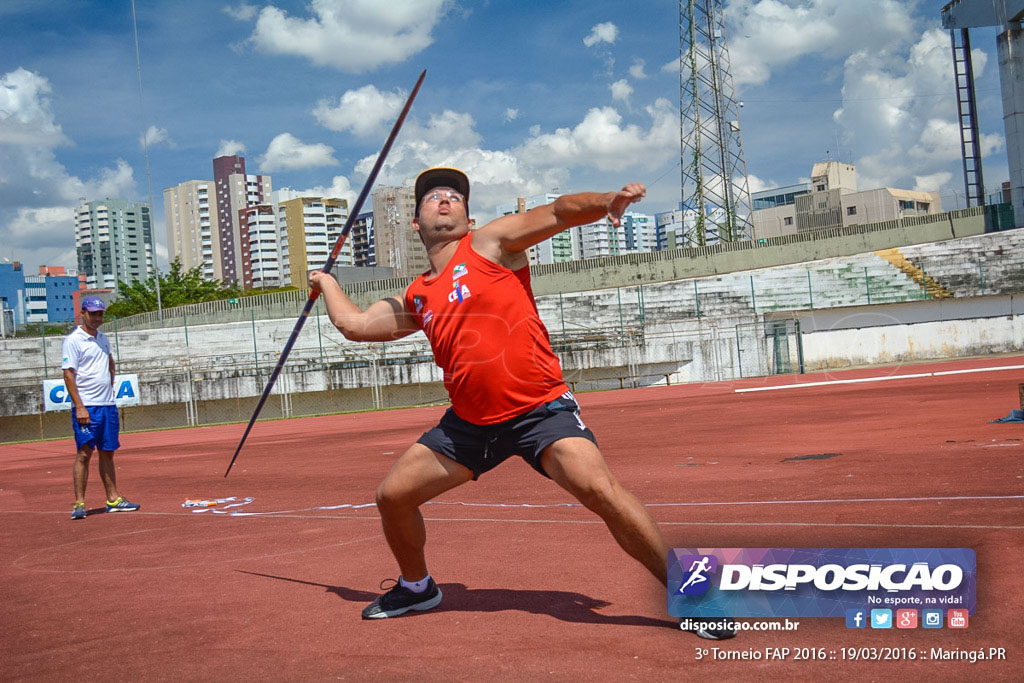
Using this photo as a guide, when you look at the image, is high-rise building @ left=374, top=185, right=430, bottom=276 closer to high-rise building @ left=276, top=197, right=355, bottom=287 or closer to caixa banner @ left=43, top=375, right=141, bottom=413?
caixa banner @ left=43, top=375, right=141, bottom=413

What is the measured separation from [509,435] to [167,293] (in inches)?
2792

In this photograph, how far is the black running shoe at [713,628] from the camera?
3466 millimetres

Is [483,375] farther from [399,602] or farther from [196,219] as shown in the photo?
[196,219]

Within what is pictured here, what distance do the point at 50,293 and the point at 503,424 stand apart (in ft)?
673

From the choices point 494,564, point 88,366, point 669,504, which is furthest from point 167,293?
point 494,564

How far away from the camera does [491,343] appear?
3.87 metres

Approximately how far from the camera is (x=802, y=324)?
Result: 3772 centimetres

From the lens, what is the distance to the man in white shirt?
8.48m

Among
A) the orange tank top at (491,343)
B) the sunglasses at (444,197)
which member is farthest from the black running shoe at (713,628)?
the sunglasses at (444,197)

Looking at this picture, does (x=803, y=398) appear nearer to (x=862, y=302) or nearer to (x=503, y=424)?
(x=503, y=424)

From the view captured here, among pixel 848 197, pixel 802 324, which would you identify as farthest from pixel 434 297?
pixel 848 197

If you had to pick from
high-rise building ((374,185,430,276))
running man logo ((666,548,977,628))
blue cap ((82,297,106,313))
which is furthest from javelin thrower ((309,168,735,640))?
high-rise building ((374,185,430,276))

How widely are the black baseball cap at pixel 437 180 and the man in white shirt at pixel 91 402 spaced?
5.33m

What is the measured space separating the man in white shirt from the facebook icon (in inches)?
277
